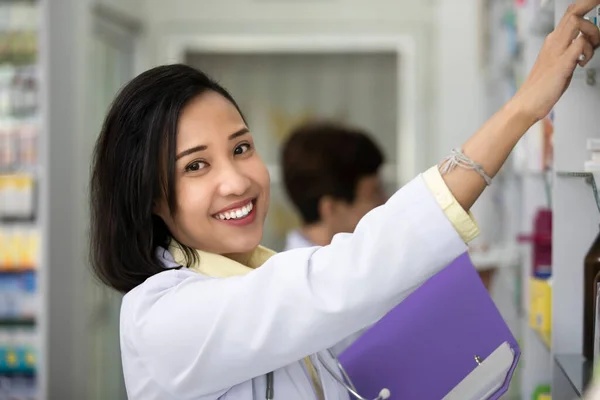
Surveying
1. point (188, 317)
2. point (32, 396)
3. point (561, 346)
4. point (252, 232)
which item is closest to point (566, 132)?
point (561, 346)

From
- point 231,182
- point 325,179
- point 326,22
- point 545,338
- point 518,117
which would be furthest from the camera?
point 326,22

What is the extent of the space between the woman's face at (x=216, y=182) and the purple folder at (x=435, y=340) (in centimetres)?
33

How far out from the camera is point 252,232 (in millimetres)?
1342

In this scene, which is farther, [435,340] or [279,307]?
[435,340]

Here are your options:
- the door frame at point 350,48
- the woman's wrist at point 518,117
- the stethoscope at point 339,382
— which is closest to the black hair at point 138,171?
the stethoscope at point 339,382

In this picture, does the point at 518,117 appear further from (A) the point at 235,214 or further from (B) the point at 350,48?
(B) the point at 350,48

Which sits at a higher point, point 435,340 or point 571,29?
point 571,29

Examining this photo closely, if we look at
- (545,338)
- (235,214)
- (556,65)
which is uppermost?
(556,65)

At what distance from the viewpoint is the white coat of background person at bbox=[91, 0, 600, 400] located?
3.37 ft

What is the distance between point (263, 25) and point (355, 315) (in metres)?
4.28

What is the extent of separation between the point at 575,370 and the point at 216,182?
738mm

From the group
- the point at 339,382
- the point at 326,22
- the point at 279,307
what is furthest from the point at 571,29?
the point at 326,22

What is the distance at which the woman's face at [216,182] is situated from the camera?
4.20 feet

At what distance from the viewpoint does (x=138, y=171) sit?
4.23 ft
